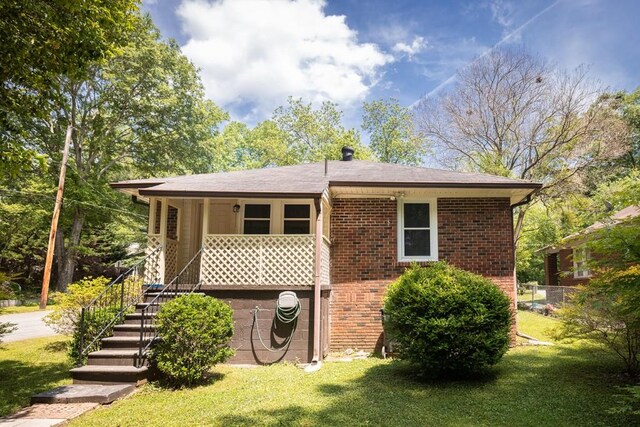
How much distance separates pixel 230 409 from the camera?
5316 millimetres

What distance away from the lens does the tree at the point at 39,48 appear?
16.1 ft

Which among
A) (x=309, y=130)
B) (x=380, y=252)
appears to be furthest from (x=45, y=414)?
(x=309, y=130)

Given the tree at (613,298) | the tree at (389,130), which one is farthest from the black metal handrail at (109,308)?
the tree at (389,130)

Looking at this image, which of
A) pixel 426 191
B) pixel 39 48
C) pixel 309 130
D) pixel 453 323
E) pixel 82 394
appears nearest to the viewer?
pixel 39 48

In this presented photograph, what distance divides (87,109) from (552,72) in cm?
Result: 2573

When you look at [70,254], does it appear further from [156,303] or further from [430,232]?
[430,232]

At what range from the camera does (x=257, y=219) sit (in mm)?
10508

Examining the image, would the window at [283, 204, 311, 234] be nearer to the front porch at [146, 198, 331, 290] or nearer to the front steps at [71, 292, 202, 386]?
the front porch at [146, 198, 331, 290]

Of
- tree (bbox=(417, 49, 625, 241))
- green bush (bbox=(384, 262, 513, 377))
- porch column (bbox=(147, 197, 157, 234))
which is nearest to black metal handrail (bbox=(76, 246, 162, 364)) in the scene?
porch column (bbox=(147, 197, 157, 234))

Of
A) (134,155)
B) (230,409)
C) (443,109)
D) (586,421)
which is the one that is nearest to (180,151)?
(134,155)

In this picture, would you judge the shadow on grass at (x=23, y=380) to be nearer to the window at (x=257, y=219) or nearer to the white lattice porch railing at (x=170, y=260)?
the white lattice porch railing at (x=170, y=260)

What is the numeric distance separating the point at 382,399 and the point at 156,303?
5.01 meters

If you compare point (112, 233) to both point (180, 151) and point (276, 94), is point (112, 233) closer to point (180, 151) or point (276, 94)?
point (180, 151)

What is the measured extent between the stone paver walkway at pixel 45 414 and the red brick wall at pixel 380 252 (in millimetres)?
5257
